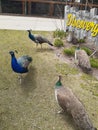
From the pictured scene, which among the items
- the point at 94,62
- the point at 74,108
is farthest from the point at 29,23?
the point at 74,108

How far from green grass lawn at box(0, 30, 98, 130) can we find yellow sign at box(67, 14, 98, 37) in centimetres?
134

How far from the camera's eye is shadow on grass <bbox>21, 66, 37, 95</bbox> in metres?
6.02

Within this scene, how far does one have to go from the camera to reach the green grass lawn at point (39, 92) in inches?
199

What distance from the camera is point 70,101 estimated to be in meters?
4.90

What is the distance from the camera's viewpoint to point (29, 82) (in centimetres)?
632

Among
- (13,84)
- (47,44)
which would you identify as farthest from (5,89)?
(47,44)

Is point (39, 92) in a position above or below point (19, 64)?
below

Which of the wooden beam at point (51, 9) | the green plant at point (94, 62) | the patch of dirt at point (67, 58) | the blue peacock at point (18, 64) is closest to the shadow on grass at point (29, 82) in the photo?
the blue peacock at point (18, 64)

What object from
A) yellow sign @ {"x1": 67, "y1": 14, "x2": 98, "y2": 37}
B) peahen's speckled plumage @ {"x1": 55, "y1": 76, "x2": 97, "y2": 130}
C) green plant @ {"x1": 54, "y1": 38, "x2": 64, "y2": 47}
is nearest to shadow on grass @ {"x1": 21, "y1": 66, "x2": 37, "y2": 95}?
peahen's speckled plumage @ {"x1": 55, "y1": 76, "x2": 97, "y2": 130}

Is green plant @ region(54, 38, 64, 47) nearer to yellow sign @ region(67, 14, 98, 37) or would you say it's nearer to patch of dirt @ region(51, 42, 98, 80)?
patch of dirt @ region(51, 42, 98, 80)

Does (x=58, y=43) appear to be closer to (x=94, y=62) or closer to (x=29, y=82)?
(x=94, y=62)

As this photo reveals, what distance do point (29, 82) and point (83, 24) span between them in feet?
10.6

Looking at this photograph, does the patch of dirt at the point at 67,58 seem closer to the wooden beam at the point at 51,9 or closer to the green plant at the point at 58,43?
the green plant at the point at 58,43

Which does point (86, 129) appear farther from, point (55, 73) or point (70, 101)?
point (55, 73)
